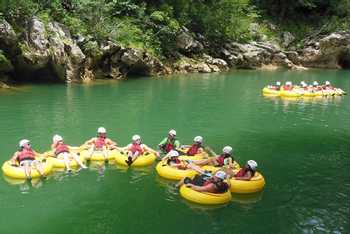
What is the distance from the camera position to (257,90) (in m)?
31.0

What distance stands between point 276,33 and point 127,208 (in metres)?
45.7

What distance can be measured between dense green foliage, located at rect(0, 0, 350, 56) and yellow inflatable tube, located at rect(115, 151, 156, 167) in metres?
17.2

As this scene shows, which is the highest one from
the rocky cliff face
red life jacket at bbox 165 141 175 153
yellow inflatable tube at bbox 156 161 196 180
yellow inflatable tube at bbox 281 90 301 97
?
the rocky cliff face

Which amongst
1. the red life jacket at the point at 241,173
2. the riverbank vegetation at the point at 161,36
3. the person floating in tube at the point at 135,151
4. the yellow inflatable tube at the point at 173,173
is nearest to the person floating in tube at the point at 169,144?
the person floating in tube at the point at 135,151

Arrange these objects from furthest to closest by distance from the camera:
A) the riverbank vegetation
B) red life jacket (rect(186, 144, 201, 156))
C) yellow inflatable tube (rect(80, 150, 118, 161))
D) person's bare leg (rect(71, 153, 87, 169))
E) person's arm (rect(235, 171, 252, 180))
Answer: the riverbank vegetation
red life jacket (rect(186, 144, 201, 156))
yellow inflatable tube (rect(80, 150, 118, 161))
person's bare leg (rect(71, 153, 87, 169))
person's arm (rect(235, 171, 252, 180))

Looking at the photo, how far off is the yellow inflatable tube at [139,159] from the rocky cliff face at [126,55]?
14.7m

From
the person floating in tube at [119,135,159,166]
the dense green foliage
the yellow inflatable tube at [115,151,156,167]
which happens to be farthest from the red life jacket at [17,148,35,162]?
the dense green foliage

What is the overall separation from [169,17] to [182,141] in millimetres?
24710

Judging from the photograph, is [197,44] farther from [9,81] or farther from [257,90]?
[9,81]

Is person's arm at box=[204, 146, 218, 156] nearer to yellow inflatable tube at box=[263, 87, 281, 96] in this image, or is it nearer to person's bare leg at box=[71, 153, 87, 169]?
person's bare leg at box=[71, 153, 87, 169]

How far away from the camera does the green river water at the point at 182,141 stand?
33.6 feet

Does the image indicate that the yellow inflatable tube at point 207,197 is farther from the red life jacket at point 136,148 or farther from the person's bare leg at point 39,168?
the person's bare leg at point 39,168

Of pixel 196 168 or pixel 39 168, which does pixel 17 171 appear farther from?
pixel 196 168

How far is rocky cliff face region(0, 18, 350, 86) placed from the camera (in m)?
28.2
